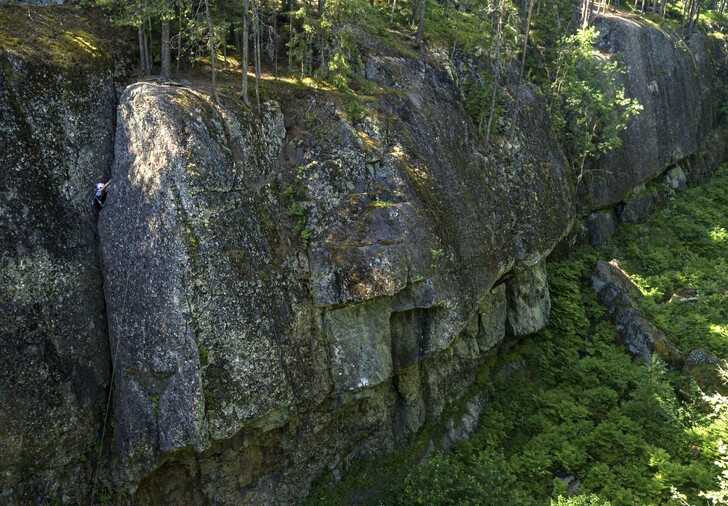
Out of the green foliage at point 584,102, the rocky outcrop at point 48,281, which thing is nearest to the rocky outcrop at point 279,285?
the rocky outcrop at point 48,281

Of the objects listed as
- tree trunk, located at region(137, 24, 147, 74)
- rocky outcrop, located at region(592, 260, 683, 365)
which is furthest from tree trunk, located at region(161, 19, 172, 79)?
rocky outcrop, located at region(592, 260, 683, 365)

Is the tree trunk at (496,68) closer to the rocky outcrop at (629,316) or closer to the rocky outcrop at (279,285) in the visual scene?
the rocky outcrop at (279,285)

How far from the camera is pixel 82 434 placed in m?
12.4

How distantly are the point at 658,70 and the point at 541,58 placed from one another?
10.9 metres

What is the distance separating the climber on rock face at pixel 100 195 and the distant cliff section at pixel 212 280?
215mm

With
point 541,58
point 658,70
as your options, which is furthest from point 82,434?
point 658,70

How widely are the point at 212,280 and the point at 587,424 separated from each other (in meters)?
14.0

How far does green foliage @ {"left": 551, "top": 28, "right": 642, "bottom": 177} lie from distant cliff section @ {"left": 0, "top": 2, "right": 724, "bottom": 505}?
11.2 m

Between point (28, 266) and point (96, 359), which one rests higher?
point (28, 266)

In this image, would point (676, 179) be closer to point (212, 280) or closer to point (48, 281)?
point (212, 280)

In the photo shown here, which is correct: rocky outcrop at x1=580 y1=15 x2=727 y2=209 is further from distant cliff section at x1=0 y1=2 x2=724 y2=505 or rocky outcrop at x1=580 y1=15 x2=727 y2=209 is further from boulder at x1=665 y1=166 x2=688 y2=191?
distant cliff section at x1=0 y1=2 x2=724 y2=505

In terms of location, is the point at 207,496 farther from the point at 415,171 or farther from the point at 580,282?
the point at 580,282

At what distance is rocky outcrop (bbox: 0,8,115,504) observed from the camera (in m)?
11.6

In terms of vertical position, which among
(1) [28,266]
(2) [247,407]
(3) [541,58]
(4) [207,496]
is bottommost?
(4) [207,496]
